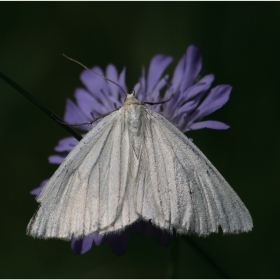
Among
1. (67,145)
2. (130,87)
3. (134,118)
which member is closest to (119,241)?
(134,118)

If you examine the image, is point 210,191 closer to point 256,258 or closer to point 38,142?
point 256,258

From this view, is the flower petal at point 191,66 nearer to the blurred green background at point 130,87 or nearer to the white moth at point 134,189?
the white moth at point 134,189

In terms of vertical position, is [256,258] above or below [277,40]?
below

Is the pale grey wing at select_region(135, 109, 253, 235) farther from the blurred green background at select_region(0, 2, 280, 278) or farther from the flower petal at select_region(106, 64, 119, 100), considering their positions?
the blurred green background at select_region(0, 2, 280, 278)

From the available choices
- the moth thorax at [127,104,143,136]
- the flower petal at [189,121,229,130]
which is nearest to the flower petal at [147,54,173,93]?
the flower petal at [189,121,229,130]

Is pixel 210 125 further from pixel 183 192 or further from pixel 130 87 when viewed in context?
pixel 130 87

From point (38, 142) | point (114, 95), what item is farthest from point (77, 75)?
point (114, 95)
